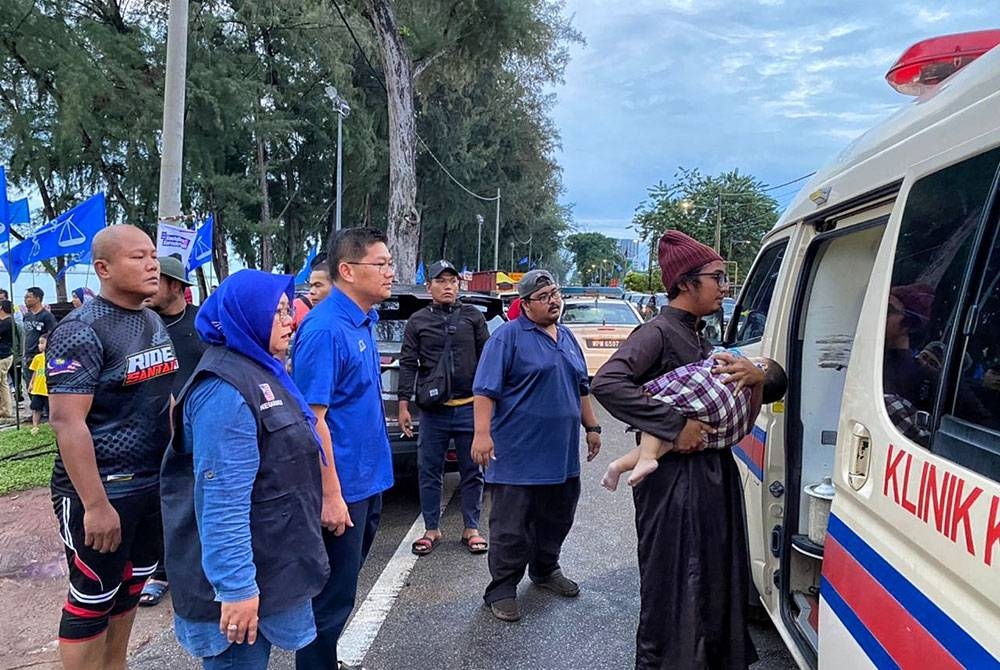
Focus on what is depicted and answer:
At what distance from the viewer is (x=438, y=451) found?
4480mm

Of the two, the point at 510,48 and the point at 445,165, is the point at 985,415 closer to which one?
the point at 510,48

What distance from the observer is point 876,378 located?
5.84ft

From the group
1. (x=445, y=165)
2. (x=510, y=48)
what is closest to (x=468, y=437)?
(x=510, y=48)

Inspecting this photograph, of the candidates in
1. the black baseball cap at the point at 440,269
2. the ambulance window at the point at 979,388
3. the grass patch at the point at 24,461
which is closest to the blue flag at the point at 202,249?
the grass patch at the point at 24,461

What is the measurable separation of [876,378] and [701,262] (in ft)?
2.50

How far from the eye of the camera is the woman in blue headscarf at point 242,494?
1.85 m

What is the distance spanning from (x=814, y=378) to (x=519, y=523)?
160 cm

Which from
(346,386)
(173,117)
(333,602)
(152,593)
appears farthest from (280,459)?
(173,117)

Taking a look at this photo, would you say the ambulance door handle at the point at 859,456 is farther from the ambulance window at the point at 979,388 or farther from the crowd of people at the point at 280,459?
the crowd of people at the point at 280,459

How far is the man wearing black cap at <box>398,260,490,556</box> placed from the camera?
4.42 m

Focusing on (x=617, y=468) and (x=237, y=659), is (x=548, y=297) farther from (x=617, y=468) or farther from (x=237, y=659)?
(x=237, y=659)

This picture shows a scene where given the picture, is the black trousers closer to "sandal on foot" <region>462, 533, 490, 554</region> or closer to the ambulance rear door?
the ambulance rear door

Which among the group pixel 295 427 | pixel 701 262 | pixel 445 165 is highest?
pixel 445 165

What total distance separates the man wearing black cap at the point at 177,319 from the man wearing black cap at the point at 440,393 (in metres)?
1.38
